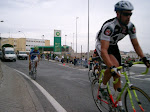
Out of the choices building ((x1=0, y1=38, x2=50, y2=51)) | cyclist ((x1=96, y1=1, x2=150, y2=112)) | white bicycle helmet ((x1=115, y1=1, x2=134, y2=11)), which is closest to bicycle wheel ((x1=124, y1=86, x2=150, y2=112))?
cyclist ((x1=96, y1=1, x2=150, y2=112))

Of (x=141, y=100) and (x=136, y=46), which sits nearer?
(x=141, y=100)

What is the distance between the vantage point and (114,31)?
2605mm

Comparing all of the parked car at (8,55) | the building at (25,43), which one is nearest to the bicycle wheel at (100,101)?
the parked car at (8,55)

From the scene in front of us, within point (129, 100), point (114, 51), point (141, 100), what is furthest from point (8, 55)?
point (141, 100)

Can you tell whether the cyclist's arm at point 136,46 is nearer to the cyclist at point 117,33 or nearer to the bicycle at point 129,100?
the cyclist at point 117,33

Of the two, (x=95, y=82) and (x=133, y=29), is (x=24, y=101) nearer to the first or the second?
(x=95, y=82)

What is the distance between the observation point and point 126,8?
2.33 metres

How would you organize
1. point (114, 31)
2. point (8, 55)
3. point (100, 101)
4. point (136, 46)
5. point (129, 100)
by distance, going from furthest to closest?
point (8, 55), point (100, 101), point (136, 46), point (114, 31), point (129, 100)

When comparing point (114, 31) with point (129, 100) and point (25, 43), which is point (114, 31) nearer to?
point (129, 100)

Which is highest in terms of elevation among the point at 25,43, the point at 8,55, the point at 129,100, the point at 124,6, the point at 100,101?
the point at 25,43

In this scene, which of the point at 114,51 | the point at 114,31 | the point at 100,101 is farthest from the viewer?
the point at 100,101

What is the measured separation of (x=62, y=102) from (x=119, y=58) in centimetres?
204

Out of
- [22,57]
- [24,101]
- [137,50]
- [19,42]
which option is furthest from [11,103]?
[19,42]

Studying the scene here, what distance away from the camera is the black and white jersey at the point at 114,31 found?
252 centimetres
